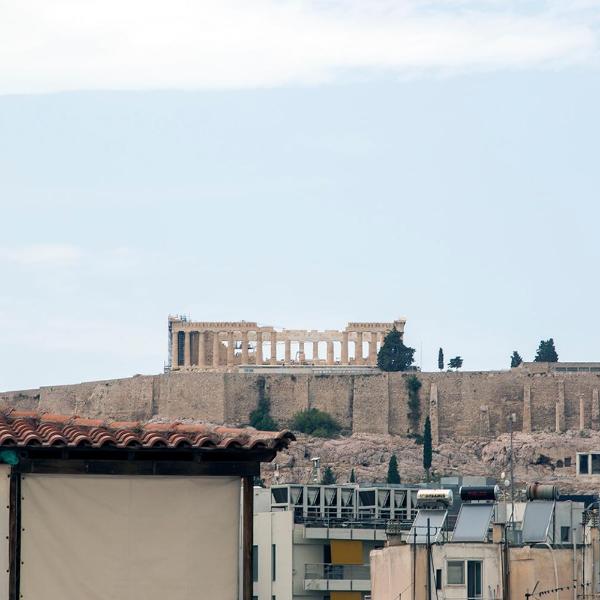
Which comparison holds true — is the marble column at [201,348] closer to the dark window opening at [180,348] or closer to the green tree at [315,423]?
the dark window opening at [180,348]

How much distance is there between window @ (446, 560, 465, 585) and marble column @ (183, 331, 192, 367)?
110 metres

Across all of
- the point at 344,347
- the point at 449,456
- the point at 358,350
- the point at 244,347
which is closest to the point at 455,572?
the point at 449,456

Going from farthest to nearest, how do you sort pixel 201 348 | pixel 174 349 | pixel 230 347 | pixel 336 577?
1. pixel 230 347
2. pixel 174 349
3. pixel 201 348
4. pixel 336 577

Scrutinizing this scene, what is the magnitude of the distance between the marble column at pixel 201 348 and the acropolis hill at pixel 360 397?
124 inches

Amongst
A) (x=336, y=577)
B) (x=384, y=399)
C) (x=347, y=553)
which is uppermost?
(x=384, y=399)

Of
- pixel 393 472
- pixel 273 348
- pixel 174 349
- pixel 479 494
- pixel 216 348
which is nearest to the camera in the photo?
pixel 479 494

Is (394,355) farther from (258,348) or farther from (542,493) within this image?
(542,493)

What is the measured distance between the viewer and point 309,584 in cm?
4994

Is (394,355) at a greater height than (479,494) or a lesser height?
greater

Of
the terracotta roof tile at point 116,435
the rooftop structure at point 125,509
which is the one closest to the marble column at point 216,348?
the terracotta roof tile at point 116,435

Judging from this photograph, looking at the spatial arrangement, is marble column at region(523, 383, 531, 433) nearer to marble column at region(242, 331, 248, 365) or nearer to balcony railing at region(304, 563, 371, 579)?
marble column at region(242, 331, 248, 365)

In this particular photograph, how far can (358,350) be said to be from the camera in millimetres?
146625

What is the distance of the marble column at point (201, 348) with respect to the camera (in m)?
144

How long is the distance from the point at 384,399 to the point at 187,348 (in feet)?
62.1
